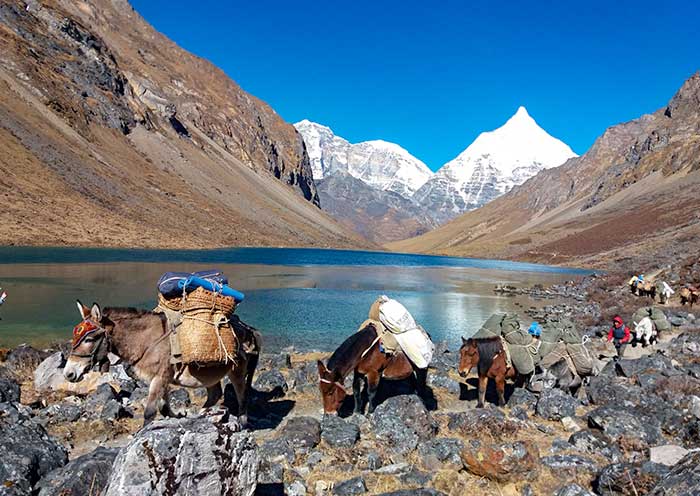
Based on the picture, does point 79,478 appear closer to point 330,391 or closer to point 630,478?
point 330,391

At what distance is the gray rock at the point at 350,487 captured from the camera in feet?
19.9

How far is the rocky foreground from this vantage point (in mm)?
4336

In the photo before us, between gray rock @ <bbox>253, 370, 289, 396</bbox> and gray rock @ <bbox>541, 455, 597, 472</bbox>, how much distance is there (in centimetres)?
631

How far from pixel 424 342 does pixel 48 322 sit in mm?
18502

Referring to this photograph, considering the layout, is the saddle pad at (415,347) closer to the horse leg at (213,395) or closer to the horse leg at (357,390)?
the horse leg at (357,390)

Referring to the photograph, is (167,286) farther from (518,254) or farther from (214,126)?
(214,126)

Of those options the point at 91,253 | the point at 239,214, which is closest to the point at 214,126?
the point at 239,214

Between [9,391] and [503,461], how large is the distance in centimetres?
923

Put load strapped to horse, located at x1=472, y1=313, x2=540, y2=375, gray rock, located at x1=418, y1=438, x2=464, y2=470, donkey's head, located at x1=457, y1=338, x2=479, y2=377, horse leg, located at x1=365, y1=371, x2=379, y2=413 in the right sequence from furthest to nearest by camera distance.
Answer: load strapped to horse, located at x1=472, y1=313, x2=540, y2=375
donkey's head, located at x1=457, y1=338, x2=479, y2=377
horse leg, located at x1=365, y1=371, x2=379, y2=413
gray rock, located at x1=418, y1=438, x2=464, y2=470

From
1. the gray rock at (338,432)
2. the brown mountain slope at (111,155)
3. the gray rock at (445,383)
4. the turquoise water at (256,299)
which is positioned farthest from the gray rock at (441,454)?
the brown mountain slope at (111,155)

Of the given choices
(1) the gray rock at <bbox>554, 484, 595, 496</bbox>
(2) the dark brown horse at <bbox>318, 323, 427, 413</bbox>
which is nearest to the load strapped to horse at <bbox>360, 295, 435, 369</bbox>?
(2) the dark brown horse at <bbox>318, 323, 427, 413</bbox>

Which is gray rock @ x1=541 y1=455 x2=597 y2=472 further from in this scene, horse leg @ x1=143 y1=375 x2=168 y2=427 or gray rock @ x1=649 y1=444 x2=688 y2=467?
horse leg @ x1=143 y1=375 x2=168 y2=427

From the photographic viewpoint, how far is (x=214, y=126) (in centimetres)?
18975

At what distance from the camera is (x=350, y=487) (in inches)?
241
